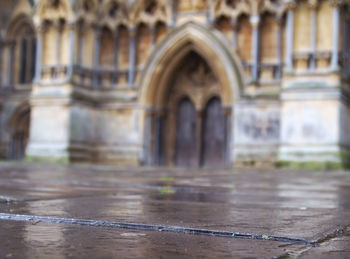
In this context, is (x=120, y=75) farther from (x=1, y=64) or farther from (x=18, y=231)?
(x=18, y=231)

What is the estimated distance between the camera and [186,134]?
831 inches

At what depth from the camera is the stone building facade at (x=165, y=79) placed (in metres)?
18.2

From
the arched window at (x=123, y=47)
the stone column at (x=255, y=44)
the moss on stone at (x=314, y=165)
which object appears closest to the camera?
the moss on stone at (x=314, y=165)

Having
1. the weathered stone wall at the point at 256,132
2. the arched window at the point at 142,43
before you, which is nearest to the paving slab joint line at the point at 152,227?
the weathered stone wall at the point at 256,132

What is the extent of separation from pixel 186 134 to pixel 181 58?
2.86 meters

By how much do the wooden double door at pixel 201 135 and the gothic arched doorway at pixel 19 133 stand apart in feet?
22.6

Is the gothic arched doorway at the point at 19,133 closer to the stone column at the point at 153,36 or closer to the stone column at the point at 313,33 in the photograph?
the stone column at the point at 153,36

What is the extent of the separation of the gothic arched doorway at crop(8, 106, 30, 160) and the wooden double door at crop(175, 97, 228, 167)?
690 cm

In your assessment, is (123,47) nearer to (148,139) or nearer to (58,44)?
(58,44)

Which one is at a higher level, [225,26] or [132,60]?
[225,26]

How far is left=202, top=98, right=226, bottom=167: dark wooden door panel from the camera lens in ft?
66.6

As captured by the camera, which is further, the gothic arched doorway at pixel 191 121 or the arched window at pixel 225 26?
the gothic arched doorway at pixel 191 121

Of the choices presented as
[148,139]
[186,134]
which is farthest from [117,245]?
[186,134]

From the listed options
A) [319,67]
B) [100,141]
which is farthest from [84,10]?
[319,67]
